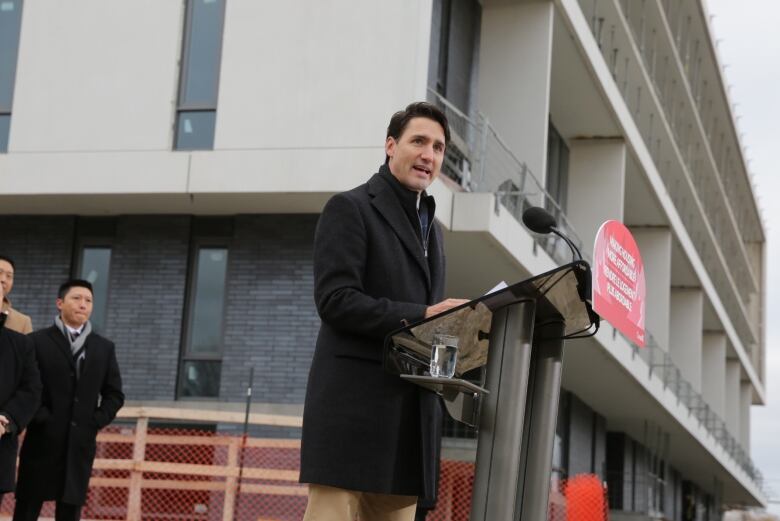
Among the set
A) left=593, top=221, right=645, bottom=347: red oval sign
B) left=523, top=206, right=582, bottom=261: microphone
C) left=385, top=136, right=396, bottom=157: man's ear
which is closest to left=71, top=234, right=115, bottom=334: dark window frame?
left=385, top=136, right=396, bottom=157: man's ear

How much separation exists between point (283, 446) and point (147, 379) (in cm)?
350

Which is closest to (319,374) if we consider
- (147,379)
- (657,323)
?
(147,379)

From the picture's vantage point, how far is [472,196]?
16.4 metres

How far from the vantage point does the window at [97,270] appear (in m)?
18.1

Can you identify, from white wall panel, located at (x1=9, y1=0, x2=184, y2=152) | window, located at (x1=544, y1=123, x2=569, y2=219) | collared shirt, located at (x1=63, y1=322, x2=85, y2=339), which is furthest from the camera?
window, located at (x1=544, y1=123, x2=569, y2=219)

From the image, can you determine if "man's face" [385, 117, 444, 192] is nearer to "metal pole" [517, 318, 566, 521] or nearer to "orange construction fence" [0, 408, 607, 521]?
"metal pole" [517, 318, 566, 521]

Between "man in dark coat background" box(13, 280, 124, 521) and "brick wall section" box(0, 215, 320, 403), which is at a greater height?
"brick wall section" box(0, 215, 320, 403)

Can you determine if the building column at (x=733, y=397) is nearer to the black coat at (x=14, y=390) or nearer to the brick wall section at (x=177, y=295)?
the brick wall section at (x=177, y=295)

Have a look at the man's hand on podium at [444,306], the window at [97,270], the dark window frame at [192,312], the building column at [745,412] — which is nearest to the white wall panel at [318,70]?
the dark window frame at [192,312]

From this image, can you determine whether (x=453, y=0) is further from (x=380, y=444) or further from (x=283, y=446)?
(x=380, y=444)

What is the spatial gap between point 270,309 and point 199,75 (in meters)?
3.39

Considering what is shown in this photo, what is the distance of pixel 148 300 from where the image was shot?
57.7ft

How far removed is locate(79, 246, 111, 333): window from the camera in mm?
18109

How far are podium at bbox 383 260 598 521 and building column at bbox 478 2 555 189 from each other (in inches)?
609
